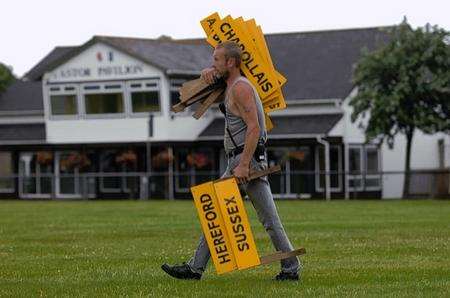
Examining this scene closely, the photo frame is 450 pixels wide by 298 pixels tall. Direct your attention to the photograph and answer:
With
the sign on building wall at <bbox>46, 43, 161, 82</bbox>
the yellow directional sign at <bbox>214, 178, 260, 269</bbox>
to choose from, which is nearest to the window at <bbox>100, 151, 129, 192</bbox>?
the sign on building wall at <bbox>46, 43, 161, 82</bbox>

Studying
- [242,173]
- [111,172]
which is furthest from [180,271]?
[111,172]

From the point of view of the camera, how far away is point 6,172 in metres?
61.7

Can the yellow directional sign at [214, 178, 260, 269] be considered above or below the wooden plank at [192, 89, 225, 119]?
below

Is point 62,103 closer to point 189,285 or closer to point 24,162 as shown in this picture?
point 24,162

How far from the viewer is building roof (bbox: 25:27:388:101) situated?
178 ft

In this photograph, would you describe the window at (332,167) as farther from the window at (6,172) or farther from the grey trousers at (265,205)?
the grey trousers at (265,205)

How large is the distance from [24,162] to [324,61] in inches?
589

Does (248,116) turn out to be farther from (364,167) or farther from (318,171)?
(364,167)

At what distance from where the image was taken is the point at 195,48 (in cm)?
5862

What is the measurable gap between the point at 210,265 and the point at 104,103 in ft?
142

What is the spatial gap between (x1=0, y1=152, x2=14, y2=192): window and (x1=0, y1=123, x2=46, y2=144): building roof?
1.10 meters

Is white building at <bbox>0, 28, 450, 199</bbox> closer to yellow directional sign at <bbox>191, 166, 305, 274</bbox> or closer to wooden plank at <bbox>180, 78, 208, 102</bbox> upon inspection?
wooden plank at <bbox>180, 78, 208, 102</bbox>

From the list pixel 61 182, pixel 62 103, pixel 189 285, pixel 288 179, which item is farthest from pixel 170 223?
pixel 62 103

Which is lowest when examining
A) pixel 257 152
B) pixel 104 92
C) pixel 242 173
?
pixel 242 173
